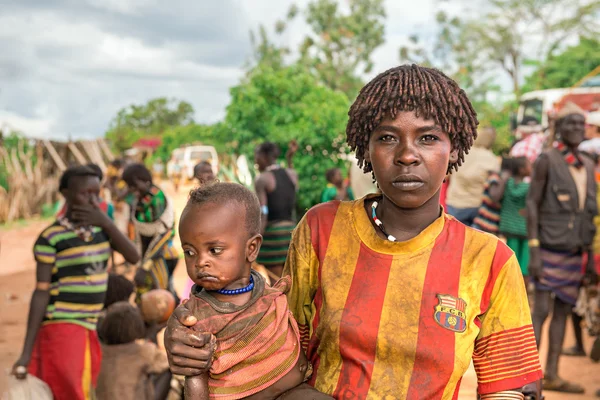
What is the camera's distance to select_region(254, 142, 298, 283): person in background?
6.01 metres

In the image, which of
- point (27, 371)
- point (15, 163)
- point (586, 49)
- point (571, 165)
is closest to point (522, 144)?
point (571, 165)

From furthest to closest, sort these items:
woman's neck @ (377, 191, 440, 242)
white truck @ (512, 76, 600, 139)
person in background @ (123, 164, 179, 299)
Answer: white truck @ (512, 76, 600, 139) < person in background @ (123, 164, 179, 299) < woman's neck @ (377, 191, 440, 242)

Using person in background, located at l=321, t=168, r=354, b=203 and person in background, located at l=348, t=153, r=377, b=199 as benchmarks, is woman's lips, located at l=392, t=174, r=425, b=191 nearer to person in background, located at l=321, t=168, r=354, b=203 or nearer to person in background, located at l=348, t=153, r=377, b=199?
person in background, located at l=348, t=153, r=377, b=199

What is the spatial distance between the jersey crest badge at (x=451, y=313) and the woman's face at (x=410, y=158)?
269 mm

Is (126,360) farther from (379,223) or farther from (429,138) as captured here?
(429,138)

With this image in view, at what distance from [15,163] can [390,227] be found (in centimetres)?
1700

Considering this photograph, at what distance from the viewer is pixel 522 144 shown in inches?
361

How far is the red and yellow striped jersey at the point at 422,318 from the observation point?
1605 millimetres

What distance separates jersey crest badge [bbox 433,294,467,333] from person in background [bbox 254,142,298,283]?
4.33 m

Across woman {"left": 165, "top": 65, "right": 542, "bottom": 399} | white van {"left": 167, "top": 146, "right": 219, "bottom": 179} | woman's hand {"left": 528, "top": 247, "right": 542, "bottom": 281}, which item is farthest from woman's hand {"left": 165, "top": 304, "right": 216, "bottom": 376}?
white van {"left": 167, "top": 146, "right": 219, "bottom": 179}

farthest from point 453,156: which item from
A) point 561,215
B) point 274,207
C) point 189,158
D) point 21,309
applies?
point 189,158

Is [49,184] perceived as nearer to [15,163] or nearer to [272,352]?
[15,163]

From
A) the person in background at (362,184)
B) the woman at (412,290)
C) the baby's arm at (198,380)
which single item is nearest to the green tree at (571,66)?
the person in background at (362,184)

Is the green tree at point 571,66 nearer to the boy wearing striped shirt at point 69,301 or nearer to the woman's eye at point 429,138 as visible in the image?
the boy wearing striped shirt at point 69,301
